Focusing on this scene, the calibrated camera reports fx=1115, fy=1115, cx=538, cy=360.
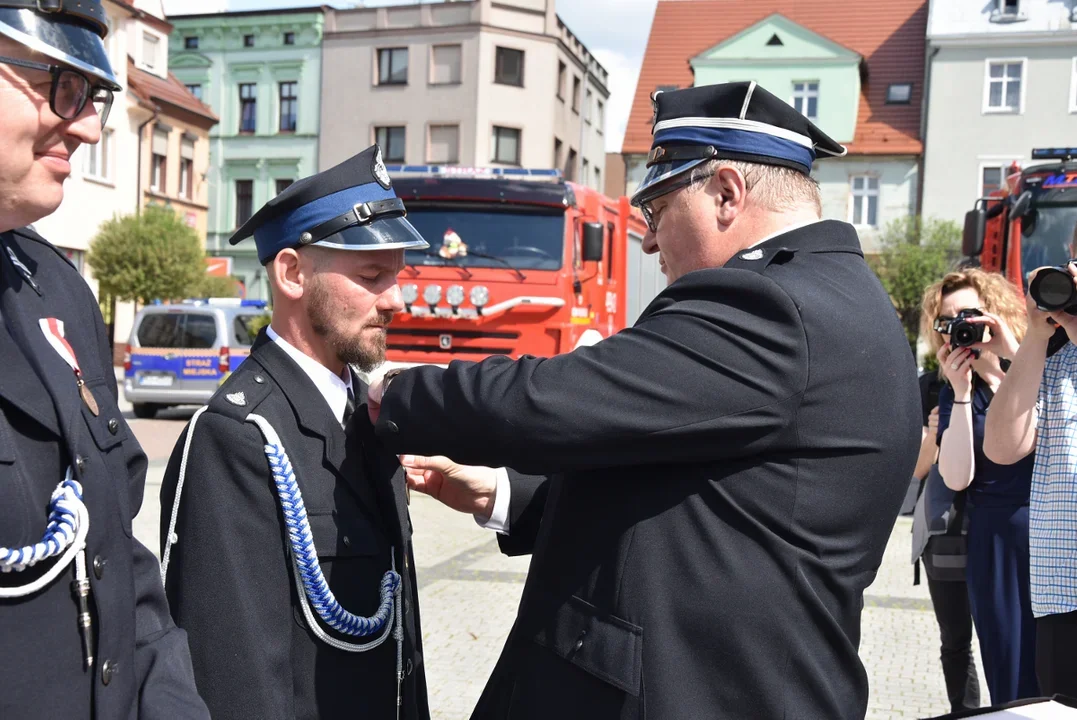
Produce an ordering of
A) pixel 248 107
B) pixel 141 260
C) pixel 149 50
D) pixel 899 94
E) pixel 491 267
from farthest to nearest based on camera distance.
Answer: pixel 248 107 < pixel 899 94 < pixel 149 50 < pixel 141 260 < pixel 491 267

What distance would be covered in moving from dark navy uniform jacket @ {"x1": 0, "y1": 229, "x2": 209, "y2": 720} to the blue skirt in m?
3.18

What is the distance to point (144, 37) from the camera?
35000 mm

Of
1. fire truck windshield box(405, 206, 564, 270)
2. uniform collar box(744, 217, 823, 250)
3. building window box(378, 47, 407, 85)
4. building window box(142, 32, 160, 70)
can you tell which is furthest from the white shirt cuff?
building window box(378, 47, 407, 85)

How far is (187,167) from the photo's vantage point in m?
36.9

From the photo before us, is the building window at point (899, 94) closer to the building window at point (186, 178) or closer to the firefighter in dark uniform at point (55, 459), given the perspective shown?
the building window at point (186, 178)

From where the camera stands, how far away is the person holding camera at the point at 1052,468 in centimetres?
311

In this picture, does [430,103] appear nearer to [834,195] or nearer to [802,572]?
[834,195]

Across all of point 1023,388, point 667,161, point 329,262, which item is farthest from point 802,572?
point 1023,388

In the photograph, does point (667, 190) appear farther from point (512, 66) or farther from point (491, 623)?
point (512, 66)

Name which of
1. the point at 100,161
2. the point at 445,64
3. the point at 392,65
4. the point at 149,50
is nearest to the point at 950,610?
the point at 100,161

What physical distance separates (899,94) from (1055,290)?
37155 mm

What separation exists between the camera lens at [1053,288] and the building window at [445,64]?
121 ft

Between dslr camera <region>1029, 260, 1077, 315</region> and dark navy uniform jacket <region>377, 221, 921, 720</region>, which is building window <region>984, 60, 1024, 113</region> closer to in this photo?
dslr camera <region>1029, 260, 1077, 315</region>

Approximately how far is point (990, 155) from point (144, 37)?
26905 millimetres
